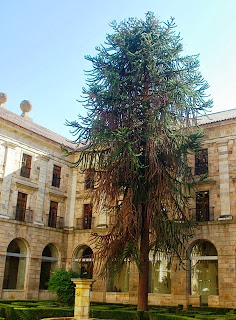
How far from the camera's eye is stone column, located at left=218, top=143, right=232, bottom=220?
25.5 m

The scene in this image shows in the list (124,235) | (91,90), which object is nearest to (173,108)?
(91,90)

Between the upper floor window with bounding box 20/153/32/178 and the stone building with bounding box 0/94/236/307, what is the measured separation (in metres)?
0.07

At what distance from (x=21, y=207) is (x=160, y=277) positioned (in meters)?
10.5

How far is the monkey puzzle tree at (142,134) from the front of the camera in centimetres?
1906

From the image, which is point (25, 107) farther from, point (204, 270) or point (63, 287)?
point (204, 270)

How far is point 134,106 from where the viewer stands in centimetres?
2038

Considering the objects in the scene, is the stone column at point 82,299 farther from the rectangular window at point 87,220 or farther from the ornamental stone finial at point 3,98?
the ornamental stone finial at point 3,98

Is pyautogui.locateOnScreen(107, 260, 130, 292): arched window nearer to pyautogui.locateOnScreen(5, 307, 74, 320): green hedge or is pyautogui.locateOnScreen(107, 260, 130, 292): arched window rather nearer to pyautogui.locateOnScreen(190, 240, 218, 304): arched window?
pyautogui.locateOnScreen(190, 240, 218, 304): arched window

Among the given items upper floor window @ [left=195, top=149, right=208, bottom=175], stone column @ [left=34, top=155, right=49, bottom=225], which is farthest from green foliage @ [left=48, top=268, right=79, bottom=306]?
upper floor window @ [left=195, top=149, right=208, bottom=175]

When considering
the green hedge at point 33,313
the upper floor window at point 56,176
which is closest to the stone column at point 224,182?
the green hedge at point 33,313

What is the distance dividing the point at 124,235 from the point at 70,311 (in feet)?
14.9

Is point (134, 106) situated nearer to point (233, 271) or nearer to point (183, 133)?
point (183, 133)

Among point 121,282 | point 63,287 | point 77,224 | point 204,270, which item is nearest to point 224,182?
point 204,270

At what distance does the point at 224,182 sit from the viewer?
85.5 feet
